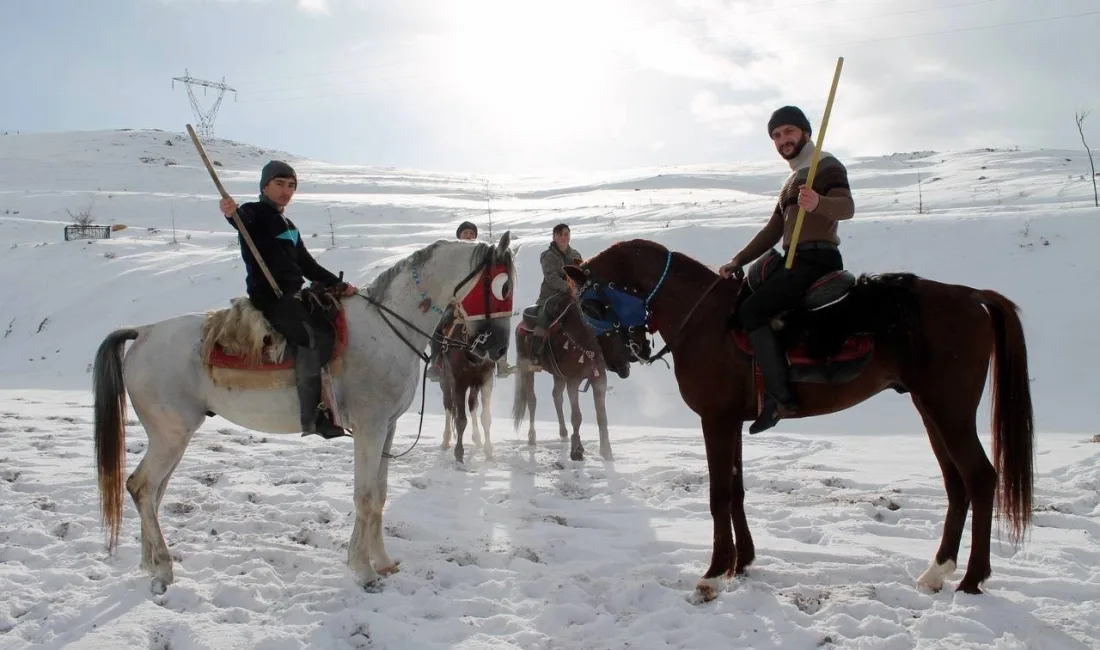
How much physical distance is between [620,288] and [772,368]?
1153mm

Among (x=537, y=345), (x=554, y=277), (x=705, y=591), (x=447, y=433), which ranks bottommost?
(x=447, y=433)

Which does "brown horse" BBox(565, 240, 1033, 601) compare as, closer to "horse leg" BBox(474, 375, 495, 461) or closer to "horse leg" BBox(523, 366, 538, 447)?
"horse leg" BBox(474, 375, 495, 461)

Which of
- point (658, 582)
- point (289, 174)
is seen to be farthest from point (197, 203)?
point (658, 582)

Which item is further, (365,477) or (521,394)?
(521,394)

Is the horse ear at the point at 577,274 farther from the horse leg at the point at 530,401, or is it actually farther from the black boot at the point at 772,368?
the horse leg at the point at 530,401

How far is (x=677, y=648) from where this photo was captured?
3799mm

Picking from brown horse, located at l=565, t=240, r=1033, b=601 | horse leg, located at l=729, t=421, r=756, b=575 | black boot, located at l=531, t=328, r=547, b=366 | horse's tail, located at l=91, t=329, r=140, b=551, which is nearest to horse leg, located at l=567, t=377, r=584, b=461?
black boot, located at l=531, t=328, r=547, b=366

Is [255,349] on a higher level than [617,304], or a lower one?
lower

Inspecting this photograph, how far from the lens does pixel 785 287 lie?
439 centimetres

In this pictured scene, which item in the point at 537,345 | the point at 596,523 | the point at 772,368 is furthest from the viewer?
the point at 537,345

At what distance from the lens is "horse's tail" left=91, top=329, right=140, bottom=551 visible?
4.85m

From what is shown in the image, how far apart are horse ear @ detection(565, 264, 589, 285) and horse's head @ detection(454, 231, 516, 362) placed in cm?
39

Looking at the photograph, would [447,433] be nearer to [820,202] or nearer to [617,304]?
[617,304]

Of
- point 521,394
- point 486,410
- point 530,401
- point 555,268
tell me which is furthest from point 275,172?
point 530,401
